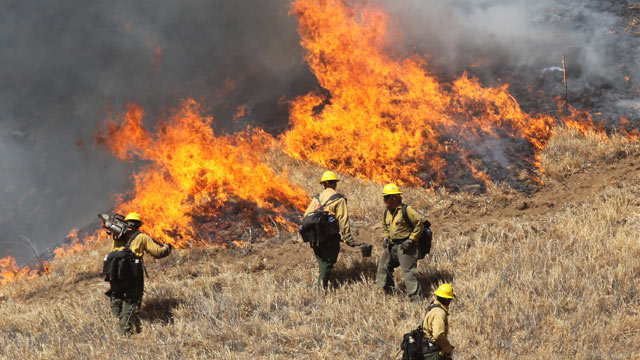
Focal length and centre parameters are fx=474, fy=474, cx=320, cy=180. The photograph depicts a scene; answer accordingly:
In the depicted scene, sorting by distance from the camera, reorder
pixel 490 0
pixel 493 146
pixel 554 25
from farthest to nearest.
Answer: pixel 490 0 < pixel 554 25 < pixel 493 146

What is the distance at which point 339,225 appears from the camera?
6.30 meters

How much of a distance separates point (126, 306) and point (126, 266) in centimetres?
55

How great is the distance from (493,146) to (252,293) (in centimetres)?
711

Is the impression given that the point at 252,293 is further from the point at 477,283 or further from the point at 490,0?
the point at 490,0

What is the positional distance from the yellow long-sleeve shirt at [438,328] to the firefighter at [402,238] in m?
1.73

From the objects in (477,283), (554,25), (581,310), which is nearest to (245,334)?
(477,283)

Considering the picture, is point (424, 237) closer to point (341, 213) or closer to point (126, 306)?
point (341, 213)

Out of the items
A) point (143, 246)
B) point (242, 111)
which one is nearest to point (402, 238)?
point (143, 246)

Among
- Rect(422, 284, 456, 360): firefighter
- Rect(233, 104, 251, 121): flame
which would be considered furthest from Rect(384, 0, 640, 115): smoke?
Rect(422, 284, 456, 360): firefighter

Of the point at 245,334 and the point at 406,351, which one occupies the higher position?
the point at 245,334

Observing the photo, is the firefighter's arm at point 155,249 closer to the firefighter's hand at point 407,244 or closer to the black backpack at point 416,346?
the firefighter's hand at point 407,244

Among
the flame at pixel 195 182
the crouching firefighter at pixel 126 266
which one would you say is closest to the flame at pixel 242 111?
the flame at pixel 195 182

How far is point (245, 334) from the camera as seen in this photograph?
18.1 feet

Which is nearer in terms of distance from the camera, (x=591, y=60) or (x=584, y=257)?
(x=584, y=257)
